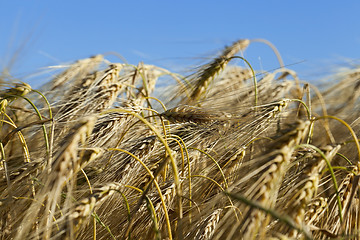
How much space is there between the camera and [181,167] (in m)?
1.48

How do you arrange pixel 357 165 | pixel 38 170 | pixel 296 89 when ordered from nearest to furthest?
pixel 357 165, pixel 38 170, pixel 296 89

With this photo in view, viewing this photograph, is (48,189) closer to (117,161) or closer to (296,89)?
(117,161)

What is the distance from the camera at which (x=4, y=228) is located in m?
1.16

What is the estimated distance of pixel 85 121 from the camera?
0.86 m

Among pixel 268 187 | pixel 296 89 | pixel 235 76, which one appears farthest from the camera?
pixel 235 76

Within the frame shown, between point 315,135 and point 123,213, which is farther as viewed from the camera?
point 315,135

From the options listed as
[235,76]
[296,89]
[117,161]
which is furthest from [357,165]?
[235,76]

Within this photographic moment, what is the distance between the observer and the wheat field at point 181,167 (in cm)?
88

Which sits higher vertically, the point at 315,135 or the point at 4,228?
the point at 4,228

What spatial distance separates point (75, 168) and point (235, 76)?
2357 millimetres

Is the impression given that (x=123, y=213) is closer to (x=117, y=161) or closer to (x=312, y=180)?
(x=117, y=161)

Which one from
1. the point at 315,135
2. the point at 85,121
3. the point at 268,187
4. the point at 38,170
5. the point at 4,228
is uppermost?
the point at 85,121

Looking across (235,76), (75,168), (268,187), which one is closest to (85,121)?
(75,168)

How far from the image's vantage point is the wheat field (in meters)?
0.88
